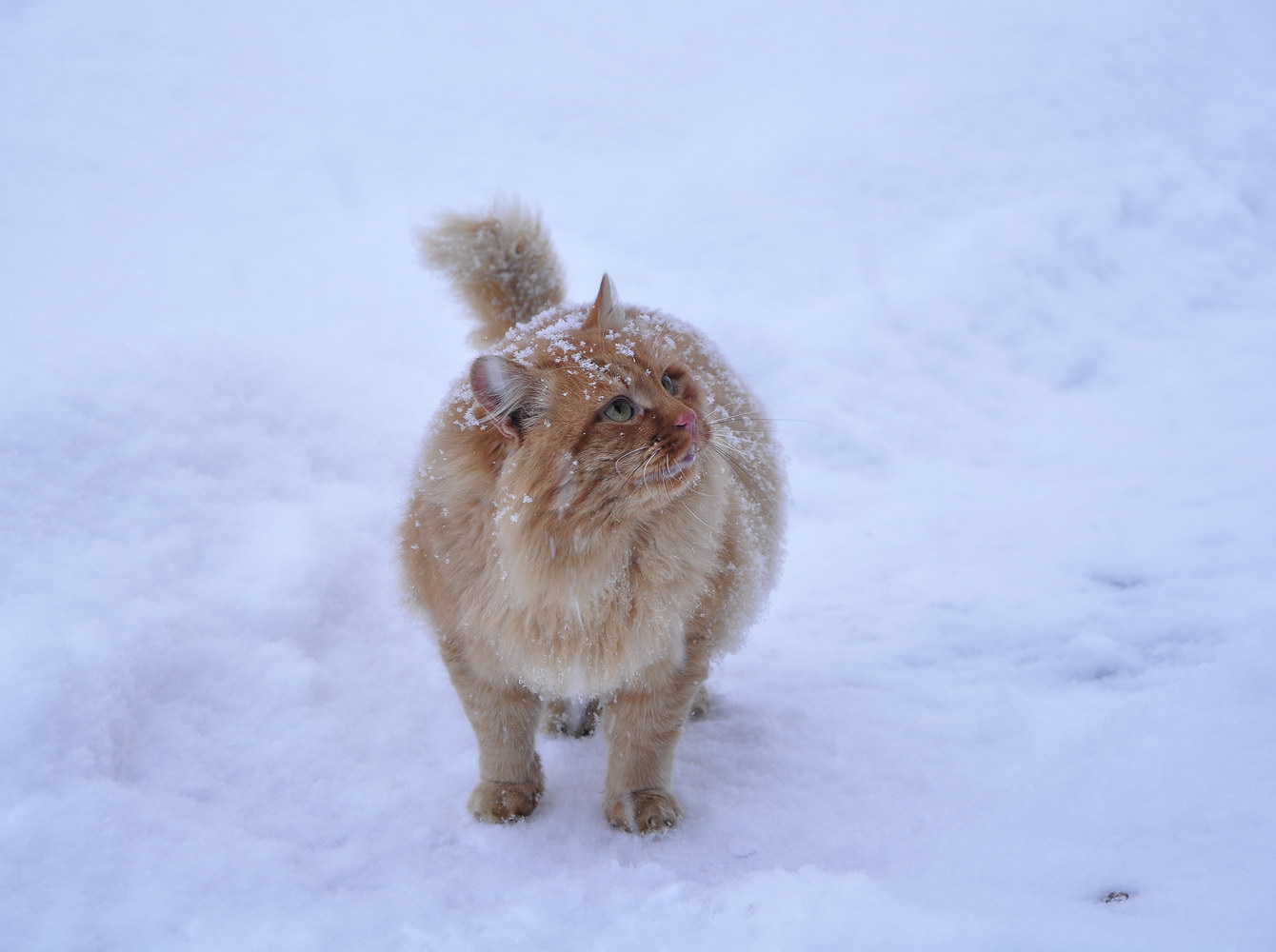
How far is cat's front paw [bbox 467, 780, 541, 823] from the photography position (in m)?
2.34

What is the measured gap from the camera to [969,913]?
1741 millimetres

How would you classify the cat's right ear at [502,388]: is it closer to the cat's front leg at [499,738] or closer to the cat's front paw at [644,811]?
the cat's front leg at [499,738]

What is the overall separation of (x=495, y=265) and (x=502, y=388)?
132 cm

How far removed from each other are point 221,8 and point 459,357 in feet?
15.2

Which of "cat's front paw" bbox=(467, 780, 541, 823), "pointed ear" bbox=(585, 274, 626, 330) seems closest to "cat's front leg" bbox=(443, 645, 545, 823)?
"cat's front paw" bbox=(467, 780, 541, 823)

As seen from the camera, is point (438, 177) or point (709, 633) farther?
point (438, 177)

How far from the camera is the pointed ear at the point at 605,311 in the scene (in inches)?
86.4

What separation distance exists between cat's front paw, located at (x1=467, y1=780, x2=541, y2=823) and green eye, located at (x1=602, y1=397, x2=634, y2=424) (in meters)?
1.12

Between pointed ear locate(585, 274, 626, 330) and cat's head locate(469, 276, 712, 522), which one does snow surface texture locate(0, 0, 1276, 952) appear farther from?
pointed ear locate(585, 274, 626, 330)

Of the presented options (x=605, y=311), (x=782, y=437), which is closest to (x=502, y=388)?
(x=605, y=311)

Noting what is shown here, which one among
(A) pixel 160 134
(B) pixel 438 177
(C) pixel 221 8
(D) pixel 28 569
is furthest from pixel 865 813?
(C) pixel 221 8

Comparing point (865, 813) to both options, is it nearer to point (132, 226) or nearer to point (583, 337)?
point (583, 337)

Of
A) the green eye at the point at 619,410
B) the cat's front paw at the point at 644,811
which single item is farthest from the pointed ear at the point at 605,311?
the cat's front paw at the point at 644,811

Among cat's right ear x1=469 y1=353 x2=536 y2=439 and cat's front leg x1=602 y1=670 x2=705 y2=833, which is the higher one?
cat's right ear x1=469 y1=353 x2=536 y2=439
